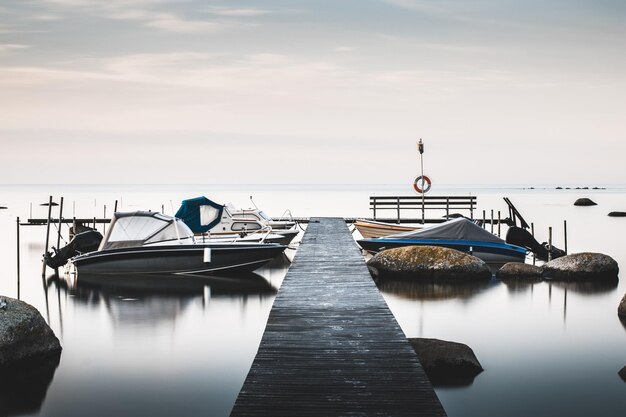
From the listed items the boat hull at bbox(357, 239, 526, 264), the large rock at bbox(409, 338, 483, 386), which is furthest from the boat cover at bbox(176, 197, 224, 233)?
the large rock at bbox(409, 338, 483, 386)

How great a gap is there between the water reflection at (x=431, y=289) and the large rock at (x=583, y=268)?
79.4 inches

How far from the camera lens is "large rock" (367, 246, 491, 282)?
20984mm

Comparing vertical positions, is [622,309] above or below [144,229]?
below

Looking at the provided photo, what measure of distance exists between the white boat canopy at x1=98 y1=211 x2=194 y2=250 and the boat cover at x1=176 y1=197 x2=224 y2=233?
5.89 m

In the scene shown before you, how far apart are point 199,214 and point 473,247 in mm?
10716

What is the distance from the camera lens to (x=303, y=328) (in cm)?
1020

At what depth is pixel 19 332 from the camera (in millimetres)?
10586

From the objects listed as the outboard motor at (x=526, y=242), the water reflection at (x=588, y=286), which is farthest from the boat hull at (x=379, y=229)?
the water reflection at (x=588, y=286)

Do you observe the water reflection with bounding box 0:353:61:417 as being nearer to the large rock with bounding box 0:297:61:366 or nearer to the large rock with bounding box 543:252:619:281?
the large rock with bounding box 0:297:61:366

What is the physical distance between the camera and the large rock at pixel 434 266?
21.0 meters

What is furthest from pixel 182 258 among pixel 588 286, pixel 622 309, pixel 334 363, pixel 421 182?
pixel 421 182

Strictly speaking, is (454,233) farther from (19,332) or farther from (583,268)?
(19,332)

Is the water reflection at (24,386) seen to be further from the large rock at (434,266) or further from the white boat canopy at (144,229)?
the large rock at (434,266)

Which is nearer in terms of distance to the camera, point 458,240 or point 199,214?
point 458,240
